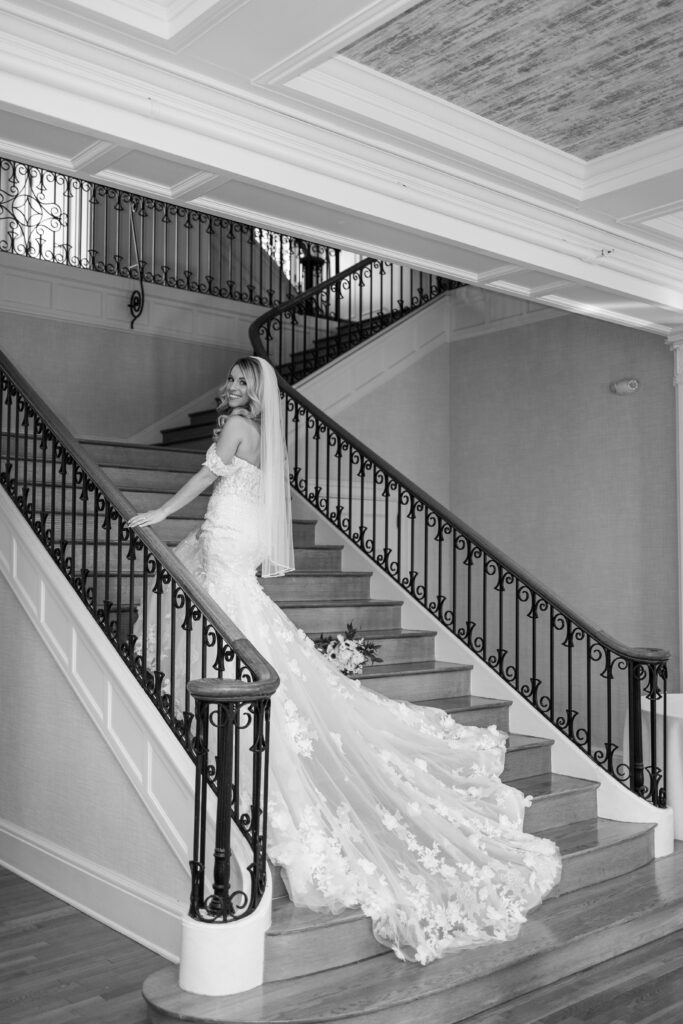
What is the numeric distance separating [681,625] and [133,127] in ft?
16.8

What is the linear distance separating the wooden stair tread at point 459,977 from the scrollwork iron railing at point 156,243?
577cm

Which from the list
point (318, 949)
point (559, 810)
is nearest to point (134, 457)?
point (559, 810)

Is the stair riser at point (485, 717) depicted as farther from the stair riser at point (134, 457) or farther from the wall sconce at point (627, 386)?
the wall sconce at point (627, 386)

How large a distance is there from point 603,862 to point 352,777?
1.54 meters

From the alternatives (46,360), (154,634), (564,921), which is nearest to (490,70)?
(154,634)

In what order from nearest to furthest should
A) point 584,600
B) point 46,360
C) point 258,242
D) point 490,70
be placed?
point 490,70 < point 584,600 < point 46,360 < point 258,242

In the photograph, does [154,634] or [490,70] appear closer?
[490,70]

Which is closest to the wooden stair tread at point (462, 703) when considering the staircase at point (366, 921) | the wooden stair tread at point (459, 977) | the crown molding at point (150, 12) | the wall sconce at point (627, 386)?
the staircase at point (366, 921)

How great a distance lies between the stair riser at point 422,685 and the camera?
5984 mm

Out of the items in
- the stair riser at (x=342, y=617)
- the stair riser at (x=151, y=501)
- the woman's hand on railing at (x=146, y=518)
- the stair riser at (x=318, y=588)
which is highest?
the stair riser at (x=151, y=501)

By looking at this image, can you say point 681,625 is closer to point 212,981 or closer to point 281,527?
point 281,527

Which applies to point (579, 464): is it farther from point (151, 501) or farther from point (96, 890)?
point (96, 890)

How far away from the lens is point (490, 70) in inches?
171

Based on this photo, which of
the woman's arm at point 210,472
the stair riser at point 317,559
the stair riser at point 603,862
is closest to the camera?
the woman's arm at point 210,472
